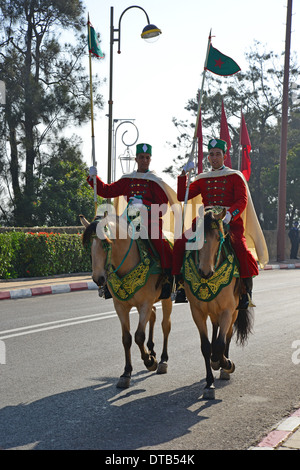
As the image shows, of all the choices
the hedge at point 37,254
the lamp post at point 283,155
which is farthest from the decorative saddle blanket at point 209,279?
the lamp post at point 283,155

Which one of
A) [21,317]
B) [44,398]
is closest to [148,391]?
[44,398]

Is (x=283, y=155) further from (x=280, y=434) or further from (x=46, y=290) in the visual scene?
(x=280, y=434)

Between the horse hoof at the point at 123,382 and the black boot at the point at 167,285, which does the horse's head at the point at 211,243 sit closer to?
the black boot at the point at 167,285

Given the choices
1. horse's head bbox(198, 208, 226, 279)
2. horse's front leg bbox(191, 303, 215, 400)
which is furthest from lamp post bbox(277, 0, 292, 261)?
horse's head bbox(198, 208, 226, 279)

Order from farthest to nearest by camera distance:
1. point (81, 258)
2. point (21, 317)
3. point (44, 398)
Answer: point (81, 258)
point (21, 317)
point (44, 398)

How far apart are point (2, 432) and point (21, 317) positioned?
23.2 ft

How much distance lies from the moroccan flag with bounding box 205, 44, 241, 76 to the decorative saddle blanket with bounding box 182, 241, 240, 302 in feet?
8.99

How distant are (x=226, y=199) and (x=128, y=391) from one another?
2364mm

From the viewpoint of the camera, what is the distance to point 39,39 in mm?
31234

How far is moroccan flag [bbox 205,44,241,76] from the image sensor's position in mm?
8312

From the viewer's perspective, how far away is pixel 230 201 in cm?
729

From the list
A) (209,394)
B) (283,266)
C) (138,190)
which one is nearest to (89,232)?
(138,190)

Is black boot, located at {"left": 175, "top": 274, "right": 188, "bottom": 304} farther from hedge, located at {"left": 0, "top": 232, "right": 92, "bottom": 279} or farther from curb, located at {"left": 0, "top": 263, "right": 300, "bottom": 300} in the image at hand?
hedge, located at {"left": 0, "top": 232, "right": 92, "bottom": 279}
